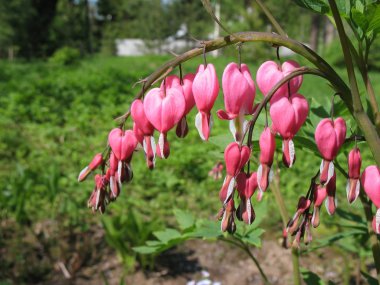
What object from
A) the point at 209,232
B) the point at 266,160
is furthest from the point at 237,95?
the point at 209,232

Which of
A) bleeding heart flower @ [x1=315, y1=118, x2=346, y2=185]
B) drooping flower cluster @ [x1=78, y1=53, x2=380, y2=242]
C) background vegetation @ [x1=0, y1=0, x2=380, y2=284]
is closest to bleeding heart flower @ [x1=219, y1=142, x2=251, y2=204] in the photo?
drooping flower cluster @ [x1=78, y1=53, x2=380, y2=242]

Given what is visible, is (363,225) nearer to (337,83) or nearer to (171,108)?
(337,83)

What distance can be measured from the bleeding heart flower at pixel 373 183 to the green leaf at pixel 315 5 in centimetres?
28

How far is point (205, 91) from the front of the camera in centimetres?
77

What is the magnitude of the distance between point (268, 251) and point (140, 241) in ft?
2.57

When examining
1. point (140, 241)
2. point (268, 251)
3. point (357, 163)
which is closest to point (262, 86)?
point (357, 163)

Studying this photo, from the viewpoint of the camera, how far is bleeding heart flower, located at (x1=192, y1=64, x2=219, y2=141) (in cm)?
77

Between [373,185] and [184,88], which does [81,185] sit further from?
[373,185]

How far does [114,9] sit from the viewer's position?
34.4 metres

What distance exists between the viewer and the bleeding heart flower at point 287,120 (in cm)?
72

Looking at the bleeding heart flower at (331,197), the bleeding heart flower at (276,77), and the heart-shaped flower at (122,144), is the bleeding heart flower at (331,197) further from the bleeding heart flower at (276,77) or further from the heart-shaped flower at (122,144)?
the heart-shaped flower at (122,144)

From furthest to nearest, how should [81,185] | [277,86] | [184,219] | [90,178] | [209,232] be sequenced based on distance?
[90,178] → [81,185] → [184,219] → [209,232] → [277,86]

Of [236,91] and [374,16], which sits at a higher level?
[374,16]

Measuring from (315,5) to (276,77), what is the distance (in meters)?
0.16
